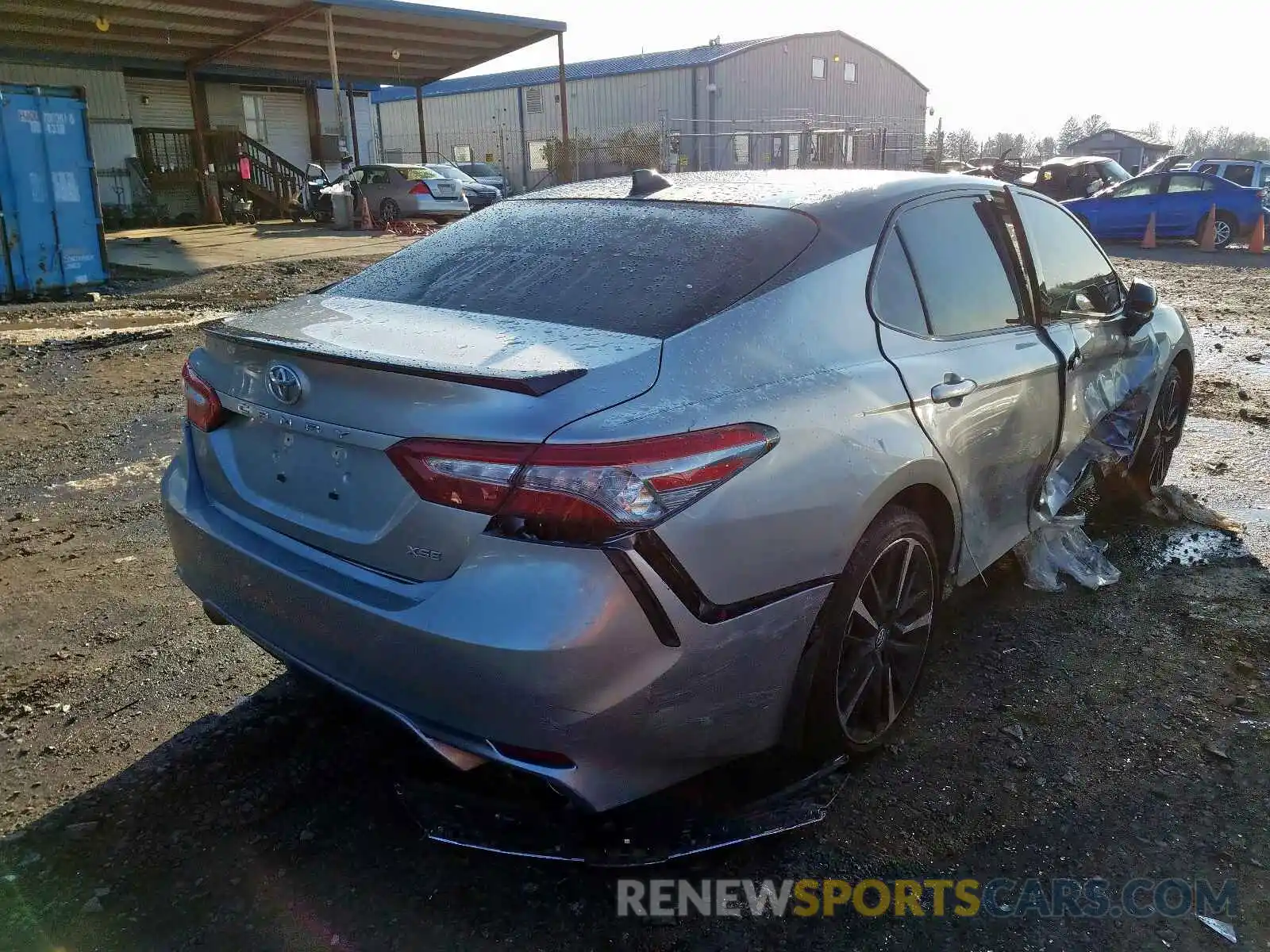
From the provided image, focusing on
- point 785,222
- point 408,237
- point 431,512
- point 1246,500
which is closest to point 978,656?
point 785,222

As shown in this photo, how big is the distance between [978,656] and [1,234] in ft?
39.4

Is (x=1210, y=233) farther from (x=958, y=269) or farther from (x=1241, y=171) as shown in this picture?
(x=958, y=269)

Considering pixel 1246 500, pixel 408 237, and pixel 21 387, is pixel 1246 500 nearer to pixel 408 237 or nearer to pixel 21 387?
pixel 21 387

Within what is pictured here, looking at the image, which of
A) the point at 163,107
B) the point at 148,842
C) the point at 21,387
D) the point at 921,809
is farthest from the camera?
the point at 163,107

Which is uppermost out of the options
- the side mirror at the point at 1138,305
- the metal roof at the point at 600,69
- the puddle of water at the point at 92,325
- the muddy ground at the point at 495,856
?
the metal roof at the point at 600,69

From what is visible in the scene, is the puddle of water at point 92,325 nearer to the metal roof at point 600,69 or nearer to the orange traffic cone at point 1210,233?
the orange traffic cone at point 1210,233

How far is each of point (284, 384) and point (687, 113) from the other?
39.0 metres

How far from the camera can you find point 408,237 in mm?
20109

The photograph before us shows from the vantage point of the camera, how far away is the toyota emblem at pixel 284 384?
7.54 feet

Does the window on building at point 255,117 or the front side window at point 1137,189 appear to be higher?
the window on building at point 255,117

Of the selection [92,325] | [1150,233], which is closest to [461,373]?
[92,325]

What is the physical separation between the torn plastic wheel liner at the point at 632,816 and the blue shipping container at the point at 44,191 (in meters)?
11.6

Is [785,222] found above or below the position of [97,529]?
above

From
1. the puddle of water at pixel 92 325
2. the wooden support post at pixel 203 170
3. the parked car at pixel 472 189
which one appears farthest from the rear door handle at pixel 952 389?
the wooden support post at pixel 203 170
